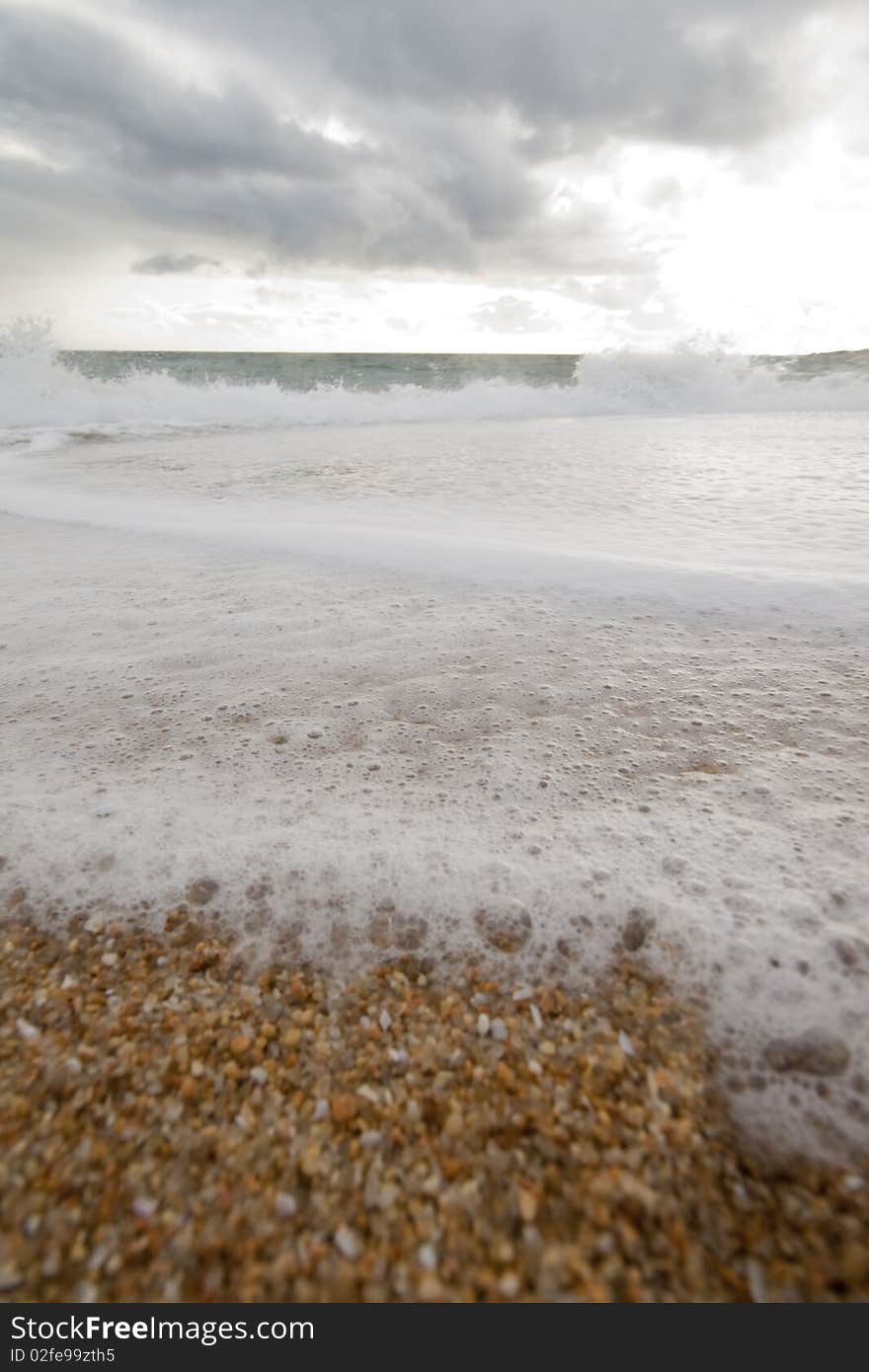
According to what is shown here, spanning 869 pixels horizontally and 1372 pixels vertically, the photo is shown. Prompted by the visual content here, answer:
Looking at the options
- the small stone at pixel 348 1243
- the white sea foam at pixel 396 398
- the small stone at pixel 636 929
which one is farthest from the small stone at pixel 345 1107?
the white sea foam at pixel 396 398

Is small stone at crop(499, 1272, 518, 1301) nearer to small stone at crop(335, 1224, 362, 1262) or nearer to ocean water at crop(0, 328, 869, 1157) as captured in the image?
small stone at crop(335, 1224, 362, 1262)

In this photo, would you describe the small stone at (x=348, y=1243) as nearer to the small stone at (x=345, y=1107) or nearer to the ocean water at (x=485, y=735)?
the small stone at (x=345, y=1107)

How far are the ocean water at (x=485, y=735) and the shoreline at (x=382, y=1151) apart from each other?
124mm

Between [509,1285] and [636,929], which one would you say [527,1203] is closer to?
[509,1285]

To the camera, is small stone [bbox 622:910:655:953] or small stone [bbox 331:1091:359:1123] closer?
small stone [bbox 331:1091:359:1123]

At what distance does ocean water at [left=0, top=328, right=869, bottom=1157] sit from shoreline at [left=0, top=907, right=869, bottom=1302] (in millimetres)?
124

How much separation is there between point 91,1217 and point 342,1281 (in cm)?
41

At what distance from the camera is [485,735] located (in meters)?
2.21

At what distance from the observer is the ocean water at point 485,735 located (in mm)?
1468

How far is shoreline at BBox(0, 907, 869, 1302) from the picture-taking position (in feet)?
3.03

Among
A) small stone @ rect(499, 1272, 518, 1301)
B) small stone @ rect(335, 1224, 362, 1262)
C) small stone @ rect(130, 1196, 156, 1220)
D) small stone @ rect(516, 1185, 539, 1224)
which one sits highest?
small stone @ rect(516, 1185, 539, 1224)

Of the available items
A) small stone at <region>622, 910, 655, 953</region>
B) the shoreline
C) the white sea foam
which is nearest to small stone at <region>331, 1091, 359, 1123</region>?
the shoreline

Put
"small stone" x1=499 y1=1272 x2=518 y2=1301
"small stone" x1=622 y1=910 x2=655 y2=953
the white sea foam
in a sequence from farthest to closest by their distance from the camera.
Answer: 1. the white sea foam
2. "small stone" x1=622 y1=910 x2=655 y2=953
3. "small stone" x1=499 y1=1272 x2=518 y2=1301
